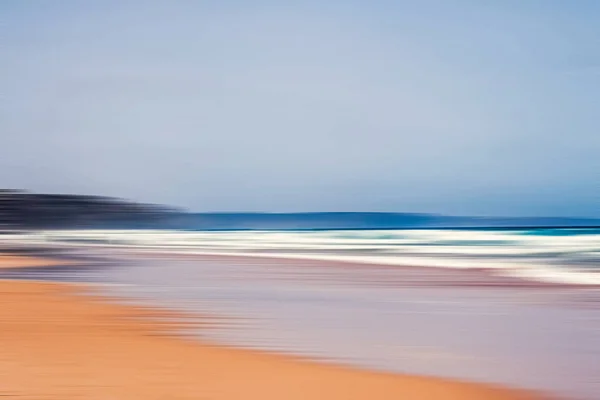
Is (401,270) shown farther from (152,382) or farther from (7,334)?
(152,382)

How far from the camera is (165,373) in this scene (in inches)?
142

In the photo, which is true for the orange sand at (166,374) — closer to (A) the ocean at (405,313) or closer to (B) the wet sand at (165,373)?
Result: (B) the wet sand at (165,373)

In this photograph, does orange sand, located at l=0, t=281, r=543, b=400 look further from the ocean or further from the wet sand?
the ocean

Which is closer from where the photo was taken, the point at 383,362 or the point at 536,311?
the point at 383,362

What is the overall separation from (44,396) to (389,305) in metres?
4.07

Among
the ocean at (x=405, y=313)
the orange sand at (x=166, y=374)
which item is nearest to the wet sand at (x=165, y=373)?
the orange sand at (x=166, y=374)

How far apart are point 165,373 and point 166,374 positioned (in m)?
0.02

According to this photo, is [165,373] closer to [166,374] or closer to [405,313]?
[166,374]

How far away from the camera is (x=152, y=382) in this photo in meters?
3.40

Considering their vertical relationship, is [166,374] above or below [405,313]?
below

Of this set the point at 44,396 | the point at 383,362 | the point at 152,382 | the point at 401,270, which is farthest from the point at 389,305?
the point at 401,270

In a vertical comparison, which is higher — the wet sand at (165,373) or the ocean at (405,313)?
the ocean at (405,313)

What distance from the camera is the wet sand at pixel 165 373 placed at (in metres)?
3.24

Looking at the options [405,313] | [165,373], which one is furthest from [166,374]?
[405,313]
